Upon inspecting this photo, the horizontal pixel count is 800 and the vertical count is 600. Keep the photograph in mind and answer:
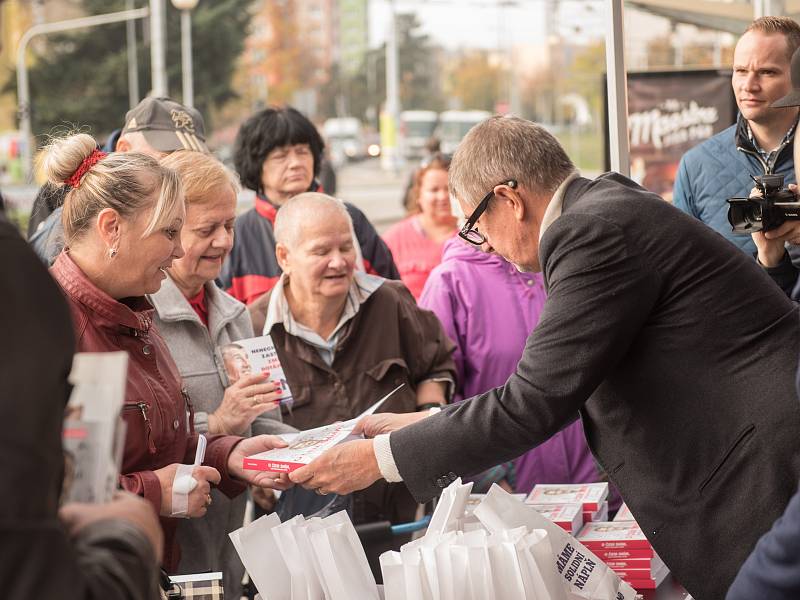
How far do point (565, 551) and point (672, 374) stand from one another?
0.52 m

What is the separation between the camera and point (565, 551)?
269cm

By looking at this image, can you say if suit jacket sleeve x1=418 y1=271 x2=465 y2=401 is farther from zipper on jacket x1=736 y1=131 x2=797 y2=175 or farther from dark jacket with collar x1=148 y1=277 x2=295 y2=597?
zipper on jacket x1=736 y1=131 x2=797 y2=175

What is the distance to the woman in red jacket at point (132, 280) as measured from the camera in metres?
2.71

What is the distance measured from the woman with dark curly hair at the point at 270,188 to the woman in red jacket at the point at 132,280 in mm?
1878

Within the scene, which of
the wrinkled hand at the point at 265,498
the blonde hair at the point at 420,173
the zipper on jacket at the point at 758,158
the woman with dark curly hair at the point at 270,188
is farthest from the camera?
the blonde hair at the point at 420,173

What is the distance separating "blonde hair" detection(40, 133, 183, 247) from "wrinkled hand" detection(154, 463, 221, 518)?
0.60 meters

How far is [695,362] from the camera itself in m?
2.51

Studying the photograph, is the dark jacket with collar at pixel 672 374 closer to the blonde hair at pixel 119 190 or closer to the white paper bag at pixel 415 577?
the white paper bag at pixel 415 577

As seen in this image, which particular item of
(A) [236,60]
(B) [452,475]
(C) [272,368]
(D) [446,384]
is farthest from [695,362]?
(A) [236,60]

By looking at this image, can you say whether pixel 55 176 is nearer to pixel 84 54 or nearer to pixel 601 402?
pixel 601 402

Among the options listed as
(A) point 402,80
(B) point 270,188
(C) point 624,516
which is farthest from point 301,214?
(A) point 402,80

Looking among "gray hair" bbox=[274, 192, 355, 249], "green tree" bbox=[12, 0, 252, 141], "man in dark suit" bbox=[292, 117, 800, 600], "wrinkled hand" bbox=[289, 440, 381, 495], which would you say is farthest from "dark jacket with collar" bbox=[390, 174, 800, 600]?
"green tree" bbox=[12, 0, 252, 141]

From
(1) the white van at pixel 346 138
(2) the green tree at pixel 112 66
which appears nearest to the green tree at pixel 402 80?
(1) the white van at pixel 346 138

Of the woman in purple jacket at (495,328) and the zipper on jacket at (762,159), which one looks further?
the woman in purple jacket at (495,328)
